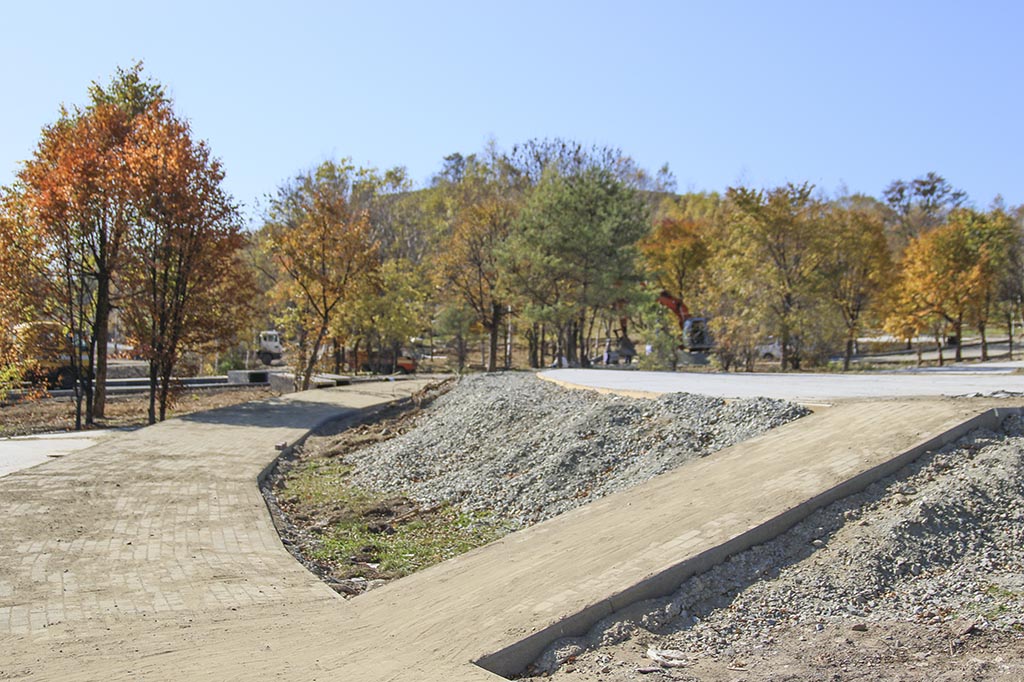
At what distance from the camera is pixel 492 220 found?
34.2 m

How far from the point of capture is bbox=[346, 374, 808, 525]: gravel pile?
30.4 feet

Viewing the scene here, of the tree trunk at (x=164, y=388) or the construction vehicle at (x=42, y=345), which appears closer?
the construction vehicle at (x=42, y=345)

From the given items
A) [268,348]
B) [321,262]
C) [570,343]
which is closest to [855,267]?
[570,343]

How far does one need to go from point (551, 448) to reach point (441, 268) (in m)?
25.1

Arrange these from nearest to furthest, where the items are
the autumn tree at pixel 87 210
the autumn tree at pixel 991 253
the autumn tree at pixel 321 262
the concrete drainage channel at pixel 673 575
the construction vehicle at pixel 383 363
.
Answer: the concrete drainage channel at pixel 673 575
the autumn tree at pixel 87 210
the autumn tree at pixel 321 262
the autumn tree at pixel 991 253
the construction vehicle at pixel 383 363

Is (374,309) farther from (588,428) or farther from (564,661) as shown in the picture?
(564,661)

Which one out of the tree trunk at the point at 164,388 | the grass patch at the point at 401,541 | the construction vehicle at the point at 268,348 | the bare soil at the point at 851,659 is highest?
the construction vehicle at the point at 268,348

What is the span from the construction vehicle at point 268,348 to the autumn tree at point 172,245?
86.4 ft

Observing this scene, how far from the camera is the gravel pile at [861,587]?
4816 mm

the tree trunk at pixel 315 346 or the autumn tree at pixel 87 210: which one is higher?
the autumn tree at pixel 87 210

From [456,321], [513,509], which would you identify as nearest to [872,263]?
[456,321]

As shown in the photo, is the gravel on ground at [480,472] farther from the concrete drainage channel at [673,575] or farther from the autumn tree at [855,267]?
the autumn tree at [855,267]

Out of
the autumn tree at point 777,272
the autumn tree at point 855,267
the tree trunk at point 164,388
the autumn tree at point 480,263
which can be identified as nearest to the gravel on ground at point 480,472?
the tree trunk at point 164,388

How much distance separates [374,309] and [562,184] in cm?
997
